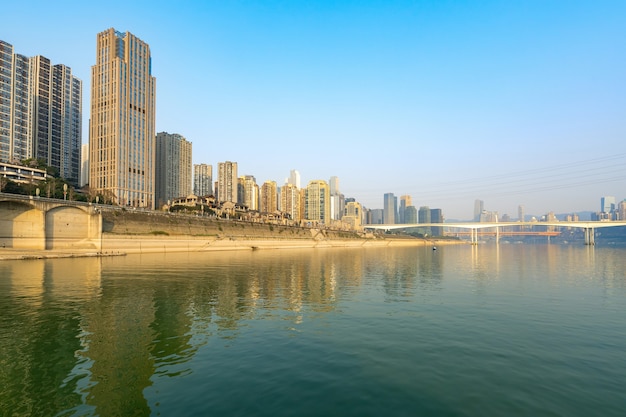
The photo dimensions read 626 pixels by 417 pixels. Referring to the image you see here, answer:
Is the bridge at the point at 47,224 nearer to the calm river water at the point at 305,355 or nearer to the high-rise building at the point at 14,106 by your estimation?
the calm river water at the point at 305,355

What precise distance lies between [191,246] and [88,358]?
96.1 metres

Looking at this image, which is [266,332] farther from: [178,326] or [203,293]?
[203,293]

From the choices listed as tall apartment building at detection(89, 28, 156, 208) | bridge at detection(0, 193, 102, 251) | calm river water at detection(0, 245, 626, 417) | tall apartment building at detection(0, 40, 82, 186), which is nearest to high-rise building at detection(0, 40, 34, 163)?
tall apartment building at detection(0, 40, 82, 186)

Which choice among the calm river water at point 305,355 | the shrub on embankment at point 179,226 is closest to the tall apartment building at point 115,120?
the shrub on embankment at point 179,226

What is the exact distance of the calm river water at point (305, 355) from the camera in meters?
10.8

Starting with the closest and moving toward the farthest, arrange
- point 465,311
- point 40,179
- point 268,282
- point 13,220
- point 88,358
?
point 88,358, point 465,311, point 268,282, point 13,220, point 40,179

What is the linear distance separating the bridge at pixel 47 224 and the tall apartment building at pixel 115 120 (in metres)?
107

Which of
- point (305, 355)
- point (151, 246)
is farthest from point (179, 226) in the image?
point (305, 355)

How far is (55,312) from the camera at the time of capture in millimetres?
22266

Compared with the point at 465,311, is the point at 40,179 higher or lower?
higher

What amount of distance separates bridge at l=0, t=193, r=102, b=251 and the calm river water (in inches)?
2248

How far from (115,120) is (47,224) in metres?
129

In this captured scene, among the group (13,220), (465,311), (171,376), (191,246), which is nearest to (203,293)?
(171,376)

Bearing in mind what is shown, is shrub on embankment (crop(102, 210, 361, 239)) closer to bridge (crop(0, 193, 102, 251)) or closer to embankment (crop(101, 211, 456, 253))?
embankment (crop(101, 211, 456, 253))
